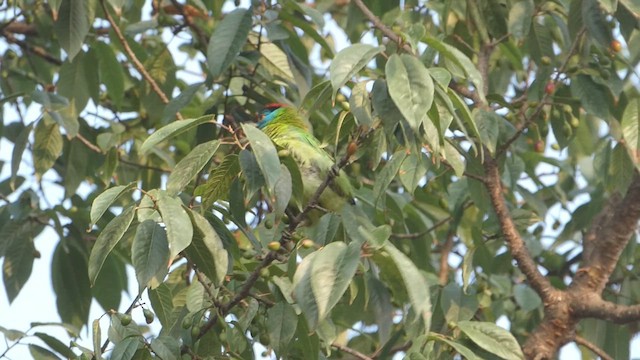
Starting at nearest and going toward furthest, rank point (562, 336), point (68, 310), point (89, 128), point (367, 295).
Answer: point (367, 295)
point (562, 336)
point (68, 310)
point (89, 128)

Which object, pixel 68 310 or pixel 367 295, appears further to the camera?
pixel 68 310

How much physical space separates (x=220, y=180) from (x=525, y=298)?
5.37ft

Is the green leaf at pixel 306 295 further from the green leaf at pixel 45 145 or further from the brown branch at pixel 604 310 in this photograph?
the green leaf at pixel 45 145

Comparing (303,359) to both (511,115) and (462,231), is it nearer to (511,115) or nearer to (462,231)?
(511,115)

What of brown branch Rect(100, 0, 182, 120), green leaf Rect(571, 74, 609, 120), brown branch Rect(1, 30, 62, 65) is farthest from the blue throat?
green leaf Rect(571, 74, 609, 120)

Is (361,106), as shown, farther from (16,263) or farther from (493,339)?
(16,263)

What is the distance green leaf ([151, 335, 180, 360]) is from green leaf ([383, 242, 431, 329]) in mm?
551

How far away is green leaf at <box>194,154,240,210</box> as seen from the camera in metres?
2.34

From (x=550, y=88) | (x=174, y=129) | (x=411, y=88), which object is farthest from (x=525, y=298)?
(x=174, y=129)

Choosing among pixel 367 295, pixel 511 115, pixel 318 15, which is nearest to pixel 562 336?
pixel 367 295

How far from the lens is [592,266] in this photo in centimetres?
329

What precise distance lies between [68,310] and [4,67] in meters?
1.13

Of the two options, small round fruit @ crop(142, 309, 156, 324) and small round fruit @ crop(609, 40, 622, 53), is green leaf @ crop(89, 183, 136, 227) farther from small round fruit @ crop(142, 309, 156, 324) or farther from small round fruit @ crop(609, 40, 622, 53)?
small round fruit @ crop(609, 40, 622, 53)

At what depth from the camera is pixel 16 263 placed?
3.47 m
